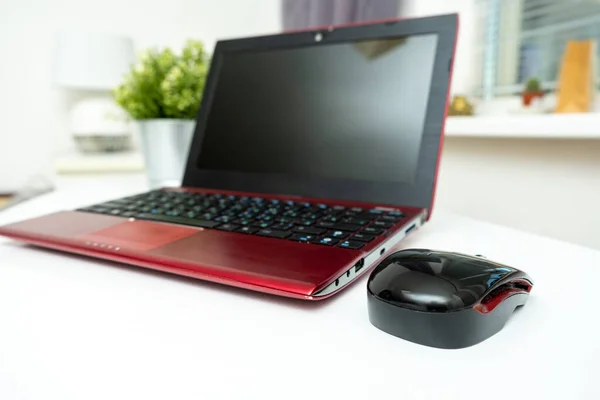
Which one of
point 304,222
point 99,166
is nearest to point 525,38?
point 304,222

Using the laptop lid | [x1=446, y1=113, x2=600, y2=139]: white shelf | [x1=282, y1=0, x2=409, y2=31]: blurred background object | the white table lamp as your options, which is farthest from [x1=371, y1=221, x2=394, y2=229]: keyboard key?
the white table lamp

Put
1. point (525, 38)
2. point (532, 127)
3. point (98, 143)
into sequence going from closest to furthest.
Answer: point (532, 127) < point (525, 38) < point (98, 143)

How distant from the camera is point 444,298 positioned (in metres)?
0.28

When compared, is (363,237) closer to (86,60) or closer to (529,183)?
(529,183)

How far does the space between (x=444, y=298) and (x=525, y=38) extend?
3.67 feet

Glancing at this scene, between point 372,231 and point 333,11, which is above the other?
point 333,11

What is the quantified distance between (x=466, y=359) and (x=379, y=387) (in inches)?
2.3

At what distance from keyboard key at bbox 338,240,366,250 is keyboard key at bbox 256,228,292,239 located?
0.06m

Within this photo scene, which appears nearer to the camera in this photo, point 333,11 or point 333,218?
point 333,218

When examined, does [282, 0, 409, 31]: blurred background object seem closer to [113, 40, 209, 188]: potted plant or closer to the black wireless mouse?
[113, 40, 209, 188]: potted plant

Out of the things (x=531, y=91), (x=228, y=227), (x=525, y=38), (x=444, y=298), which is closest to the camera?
(x=444, y=298)

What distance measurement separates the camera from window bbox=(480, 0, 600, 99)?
1098mm

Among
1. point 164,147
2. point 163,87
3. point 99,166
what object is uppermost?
point 163,87

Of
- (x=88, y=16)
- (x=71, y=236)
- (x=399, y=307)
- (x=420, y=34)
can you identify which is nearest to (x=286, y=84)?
(x=420, y=34)
